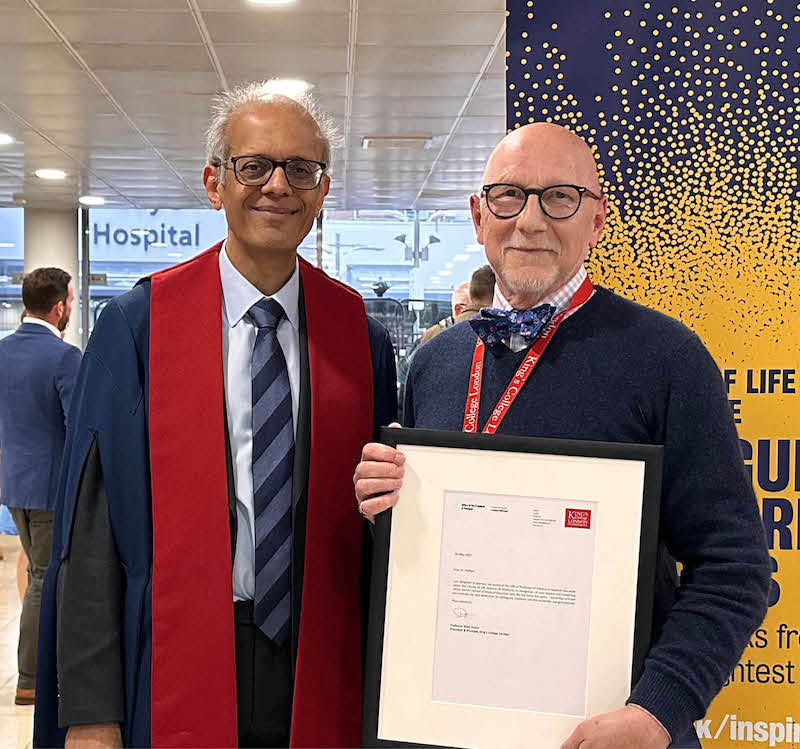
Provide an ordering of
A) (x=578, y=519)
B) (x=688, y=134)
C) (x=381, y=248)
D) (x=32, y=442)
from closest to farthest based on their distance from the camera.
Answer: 1. (x=578, y=519)
2. (x=688, y=134)
3. (x=32, y=442)
4. (x=381, y=248)

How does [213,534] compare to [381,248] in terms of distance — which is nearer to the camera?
[213,534]

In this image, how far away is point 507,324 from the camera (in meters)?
1.73

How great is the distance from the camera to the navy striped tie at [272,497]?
1.85 meters

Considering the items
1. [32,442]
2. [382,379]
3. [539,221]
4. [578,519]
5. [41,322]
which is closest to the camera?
[578,519]

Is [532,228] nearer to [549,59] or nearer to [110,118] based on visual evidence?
[549,59]

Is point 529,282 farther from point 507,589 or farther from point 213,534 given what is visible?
point 213,534

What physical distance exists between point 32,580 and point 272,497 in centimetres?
348

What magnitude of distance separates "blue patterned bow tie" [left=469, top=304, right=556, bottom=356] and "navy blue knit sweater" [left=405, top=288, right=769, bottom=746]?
4cm

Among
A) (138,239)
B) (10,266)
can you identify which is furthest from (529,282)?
(10,266)

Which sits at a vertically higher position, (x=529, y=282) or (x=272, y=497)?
(x=529, y=282)

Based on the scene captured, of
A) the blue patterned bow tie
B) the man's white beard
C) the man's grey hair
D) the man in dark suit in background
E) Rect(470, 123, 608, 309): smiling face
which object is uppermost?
the man's grey hair

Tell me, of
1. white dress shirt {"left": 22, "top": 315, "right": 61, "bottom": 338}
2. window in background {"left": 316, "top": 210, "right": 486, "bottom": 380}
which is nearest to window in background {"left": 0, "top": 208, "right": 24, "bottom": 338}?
window in background {"left": 316, "top": 210, "right": 486, "bottom": 380}

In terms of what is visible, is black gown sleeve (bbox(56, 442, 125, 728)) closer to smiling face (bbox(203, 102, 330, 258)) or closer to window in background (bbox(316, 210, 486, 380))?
smiling face (bbox(203, 102, 330, 258))

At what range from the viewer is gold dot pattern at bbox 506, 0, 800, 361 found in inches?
98.5
